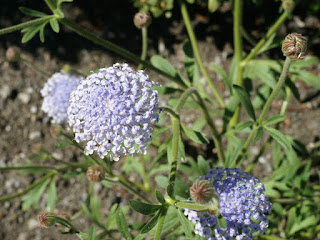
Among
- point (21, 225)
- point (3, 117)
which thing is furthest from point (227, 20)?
point (21, 225)

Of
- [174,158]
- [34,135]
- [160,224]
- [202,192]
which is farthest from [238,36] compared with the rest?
[34,135]

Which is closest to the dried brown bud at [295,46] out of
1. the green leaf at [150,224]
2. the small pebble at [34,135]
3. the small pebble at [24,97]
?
the green leaf at [150,224]

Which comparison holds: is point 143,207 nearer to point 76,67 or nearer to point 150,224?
point 150,224

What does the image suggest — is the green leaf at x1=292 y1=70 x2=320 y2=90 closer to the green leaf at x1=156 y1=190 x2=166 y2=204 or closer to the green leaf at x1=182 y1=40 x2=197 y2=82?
the green leaf at x1=182 y1=40 x2=197 y2=82

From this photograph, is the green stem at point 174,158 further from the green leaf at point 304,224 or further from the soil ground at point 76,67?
the soil ground at point 76,67

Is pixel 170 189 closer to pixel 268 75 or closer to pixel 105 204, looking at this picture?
pixel 268 75
